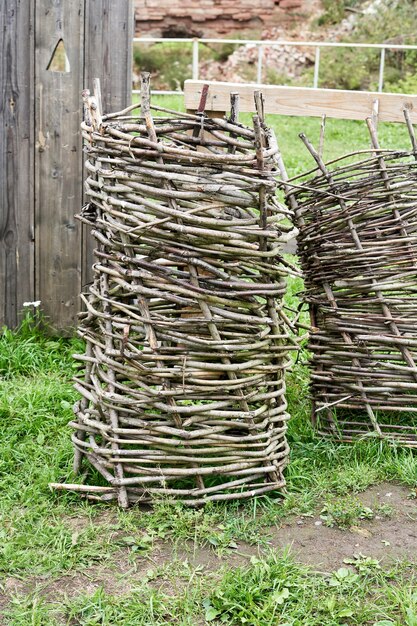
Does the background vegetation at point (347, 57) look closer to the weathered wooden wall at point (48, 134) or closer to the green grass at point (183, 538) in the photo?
the weathered wooden wall at point (48, 134)

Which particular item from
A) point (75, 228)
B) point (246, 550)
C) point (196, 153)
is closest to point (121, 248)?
point (196, 153)

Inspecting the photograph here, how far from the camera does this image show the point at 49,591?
114 inches

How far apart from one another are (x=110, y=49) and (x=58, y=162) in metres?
0.70

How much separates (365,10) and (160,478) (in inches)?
779

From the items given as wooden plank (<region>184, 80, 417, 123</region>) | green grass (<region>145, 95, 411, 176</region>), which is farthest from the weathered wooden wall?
green grass (<region>145, 95, 411, 176</region>)

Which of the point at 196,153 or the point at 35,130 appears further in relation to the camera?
the point at 35,130

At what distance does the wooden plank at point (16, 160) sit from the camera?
4.98 m

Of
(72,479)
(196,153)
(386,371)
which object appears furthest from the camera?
(386,371)

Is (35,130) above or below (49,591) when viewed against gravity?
above

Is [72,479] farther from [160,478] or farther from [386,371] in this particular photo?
[386,371]

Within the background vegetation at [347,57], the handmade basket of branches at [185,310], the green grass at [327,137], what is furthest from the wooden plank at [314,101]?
the background vegetation at [347,57]

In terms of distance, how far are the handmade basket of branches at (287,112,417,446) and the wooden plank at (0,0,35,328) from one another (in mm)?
1908

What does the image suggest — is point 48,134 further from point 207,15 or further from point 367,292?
point 207,15

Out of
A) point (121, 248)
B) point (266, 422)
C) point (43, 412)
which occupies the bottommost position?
point (43, 412)
